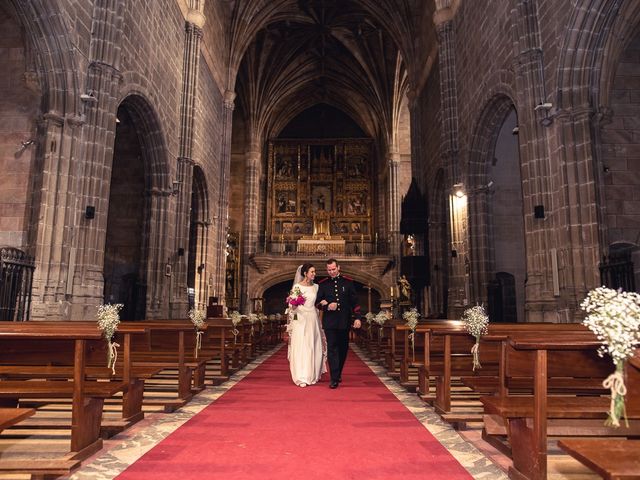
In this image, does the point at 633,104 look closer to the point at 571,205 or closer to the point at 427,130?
the point at 571,205

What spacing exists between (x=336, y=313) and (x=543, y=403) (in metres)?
4.19

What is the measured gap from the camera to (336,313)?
676 centimetres

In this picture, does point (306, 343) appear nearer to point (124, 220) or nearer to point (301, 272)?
point (301, 272)

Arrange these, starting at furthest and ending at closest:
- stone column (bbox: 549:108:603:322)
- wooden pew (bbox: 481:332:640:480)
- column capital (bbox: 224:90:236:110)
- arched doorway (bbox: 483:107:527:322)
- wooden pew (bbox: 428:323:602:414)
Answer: column capital (bbox: 224:90:236:110), arched doorway (bbox: 483:107:527:322), stone column (bbox: 549:108:603:322), wooden pew (bbox: 428:323:602:414), wooden pew (bbox: 481:332:640:480)

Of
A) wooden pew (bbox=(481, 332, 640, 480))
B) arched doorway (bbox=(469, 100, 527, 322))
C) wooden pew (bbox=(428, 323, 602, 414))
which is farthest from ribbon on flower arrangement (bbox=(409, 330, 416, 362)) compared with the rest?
arched doorway (bbox=(469, 100, 527, 322))

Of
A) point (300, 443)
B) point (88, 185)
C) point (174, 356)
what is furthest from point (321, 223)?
point (300, 443)

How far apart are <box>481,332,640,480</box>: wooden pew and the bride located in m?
3.81

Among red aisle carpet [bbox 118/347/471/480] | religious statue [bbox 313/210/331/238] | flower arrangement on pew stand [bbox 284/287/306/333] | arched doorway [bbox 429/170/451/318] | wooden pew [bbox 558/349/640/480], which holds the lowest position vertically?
red aisle carpet [bbox 118/347/471/480]

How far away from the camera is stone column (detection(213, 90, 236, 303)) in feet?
69.6

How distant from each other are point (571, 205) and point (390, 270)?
63.7 feet

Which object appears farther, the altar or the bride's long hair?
the altar

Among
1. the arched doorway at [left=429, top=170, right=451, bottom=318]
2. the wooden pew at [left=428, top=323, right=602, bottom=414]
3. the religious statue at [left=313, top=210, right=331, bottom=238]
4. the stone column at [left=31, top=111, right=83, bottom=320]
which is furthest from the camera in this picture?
the religious statue at [left=313, top=210, right=331, bottom=238]

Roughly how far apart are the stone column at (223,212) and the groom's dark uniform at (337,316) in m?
14.5

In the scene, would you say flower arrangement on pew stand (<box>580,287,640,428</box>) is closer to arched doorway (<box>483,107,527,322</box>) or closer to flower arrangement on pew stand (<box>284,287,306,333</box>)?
flower arrangement on pew stand (<box>284,287,306,333</box>)
